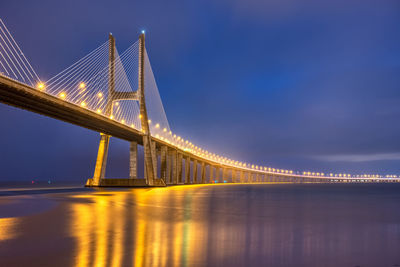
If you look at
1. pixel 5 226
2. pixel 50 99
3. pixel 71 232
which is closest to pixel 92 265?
pixel 71 232

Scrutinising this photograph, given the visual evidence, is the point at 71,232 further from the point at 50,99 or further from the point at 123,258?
the point at 50,99

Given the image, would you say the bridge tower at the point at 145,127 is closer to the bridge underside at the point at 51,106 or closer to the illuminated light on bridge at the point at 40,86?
the bridge underside at the point at 51,106

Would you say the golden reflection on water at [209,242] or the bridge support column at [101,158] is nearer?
the golden reflection on water at [209,242]

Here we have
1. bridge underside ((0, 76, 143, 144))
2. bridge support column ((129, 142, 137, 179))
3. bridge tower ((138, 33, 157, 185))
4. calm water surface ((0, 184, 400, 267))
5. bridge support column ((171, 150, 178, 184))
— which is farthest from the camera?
bridge support column ((171, 150, 178, 184))

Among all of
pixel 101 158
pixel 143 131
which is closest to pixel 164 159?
pixel 143 131

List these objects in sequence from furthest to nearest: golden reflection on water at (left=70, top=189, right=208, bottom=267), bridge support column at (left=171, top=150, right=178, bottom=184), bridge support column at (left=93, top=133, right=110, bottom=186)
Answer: bridge support column at (left=171, top=150, right=178, bottom=184) → bridge support column at (left=93, top=133, right=110, bottom=186) → golden reflection on water at (left=70, top=189, right=208, bottom=267)

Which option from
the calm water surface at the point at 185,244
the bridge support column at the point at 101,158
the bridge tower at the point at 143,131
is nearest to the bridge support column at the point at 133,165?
the bridge tower at the point at 143,131

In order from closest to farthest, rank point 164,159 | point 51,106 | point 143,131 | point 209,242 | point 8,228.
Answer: point 209,242 → point 8,228 → point 51,106 → point 143,131 → point 164,159

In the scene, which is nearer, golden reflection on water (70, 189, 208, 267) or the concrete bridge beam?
golden reflection on water (70, 189, 208, 267)

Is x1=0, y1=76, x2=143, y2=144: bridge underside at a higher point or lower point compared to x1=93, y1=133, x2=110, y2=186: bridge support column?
higher

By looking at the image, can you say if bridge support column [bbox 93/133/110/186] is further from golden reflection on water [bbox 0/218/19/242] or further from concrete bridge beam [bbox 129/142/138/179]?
golden reflection on water [bbox 0/218/19/242]

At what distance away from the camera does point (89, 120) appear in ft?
143

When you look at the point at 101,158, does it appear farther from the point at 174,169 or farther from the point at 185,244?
the point at 185,244

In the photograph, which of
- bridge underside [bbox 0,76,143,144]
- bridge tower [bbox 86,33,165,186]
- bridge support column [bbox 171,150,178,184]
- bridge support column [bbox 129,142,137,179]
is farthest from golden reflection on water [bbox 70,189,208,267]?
bridge support column [bbox 171,150,178,184]
